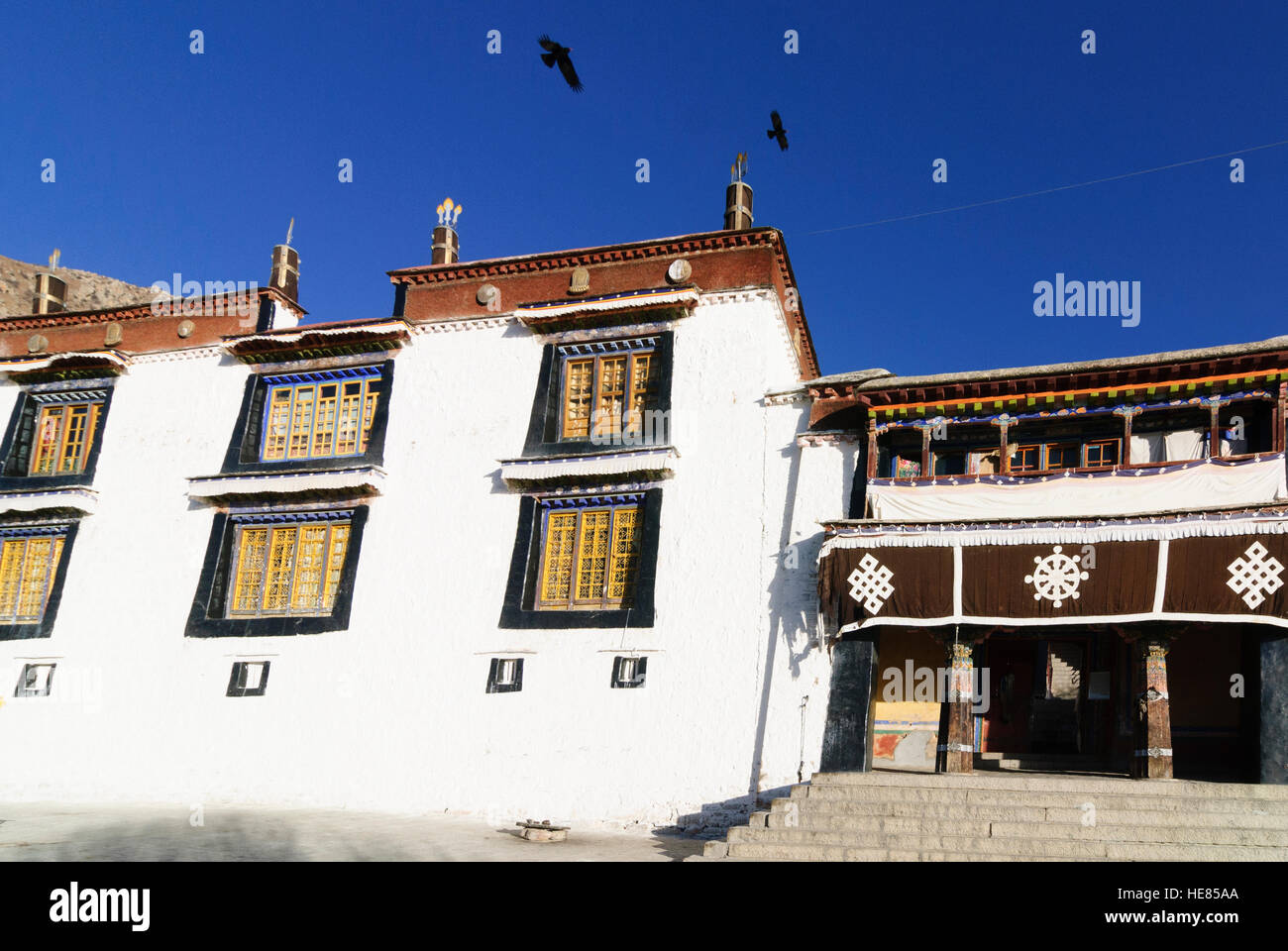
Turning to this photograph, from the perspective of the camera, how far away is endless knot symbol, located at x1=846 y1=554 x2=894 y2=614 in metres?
15.0

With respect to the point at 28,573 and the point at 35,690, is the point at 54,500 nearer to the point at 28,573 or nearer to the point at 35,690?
the point at 28,573

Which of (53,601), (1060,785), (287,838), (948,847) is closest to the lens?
(948,847)

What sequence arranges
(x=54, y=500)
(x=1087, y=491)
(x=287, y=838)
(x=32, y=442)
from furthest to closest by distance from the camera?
(x=32, y=442) < (x=54, y=500) < (x=1087, y=491) < (x=287, y=838)

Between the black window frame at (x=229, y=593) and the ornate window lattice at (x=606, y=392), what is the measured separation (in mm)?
3796

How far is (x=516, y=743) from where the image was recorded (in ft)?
55.2

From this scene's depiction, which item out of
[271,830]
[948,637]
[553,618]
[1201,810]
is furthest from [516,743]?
[1201,810]

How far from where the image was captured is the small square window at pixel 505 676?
17.1m

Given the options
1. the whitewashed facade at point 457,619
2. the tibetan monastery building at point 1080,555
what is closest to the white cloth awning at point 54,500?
the whitewashed facade at point 457,619

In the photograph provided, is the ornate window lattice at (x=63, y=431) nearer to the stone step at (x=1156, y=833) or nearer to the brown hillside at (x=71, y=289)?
the stone step at (x=1156, y=833)

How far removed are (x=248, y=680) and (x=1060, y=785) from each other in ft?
40.9

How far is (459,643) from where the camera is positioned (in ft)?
58.0

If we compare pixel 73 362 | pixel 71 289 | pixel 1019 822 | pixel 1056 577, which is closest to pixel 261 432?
pixel 73 362

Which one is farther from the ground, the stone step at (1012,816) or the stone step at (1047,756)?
the stone step at (1047,756)
